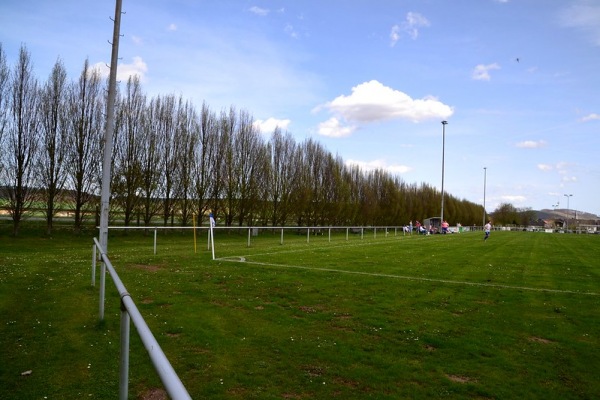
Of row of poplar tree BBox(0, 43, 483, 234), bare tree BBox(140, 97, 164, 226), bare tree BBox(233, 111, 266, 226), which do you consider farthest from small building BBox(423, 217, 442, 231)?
bare tree BBox(140, 97, 164, 226)

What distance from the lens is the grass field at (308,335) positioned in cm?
492

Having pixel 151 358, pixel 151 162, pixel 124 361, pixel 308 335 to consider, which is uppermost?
pixel 151 162

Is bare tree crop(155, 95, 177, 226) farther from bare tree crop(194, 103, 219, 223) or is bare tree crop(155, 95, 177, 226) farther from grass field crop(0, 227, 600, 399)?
grass field crop(0, 227, 600, 399)

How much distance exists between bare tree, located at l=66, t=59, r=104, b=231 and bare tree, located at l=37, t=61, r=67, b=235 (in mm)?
528

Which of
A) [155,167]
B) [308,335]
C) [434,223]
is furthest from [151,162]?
[434,223]

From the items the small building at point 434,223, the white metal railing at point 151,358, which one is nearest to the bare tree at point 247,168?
the small building at point 434,223

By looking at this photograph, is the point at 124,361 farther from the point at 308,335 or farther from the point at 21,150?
the point at 21,150

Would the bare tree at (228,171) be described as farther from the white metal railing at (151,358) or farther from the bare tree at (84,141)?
the white metal railing at (151,358)

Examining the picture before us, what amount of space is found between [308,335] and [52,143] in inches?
1128

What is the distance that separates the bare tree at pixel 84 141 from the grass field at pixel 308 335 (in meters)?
19.7

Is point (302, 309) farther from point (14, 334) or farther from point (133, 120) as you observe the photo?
point (133, 120)

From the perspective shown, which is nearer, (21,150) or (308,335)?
(308,335)

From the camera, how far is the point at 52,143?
96.5ft

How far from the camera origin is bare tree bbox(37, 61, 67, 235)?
94.3 feet
